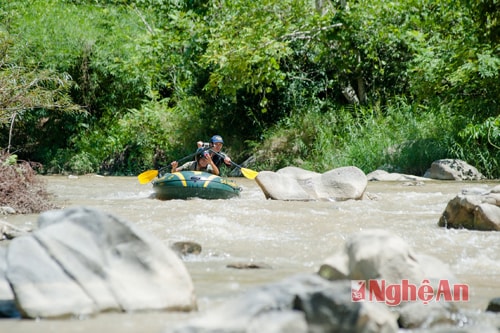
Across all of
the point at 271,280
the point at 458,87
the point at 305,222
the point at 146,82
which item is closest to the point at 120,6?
the point at 146,82

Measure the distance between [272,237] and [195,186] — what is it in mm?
3606

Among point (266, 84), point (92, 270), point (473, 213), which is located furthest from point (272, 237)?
point (266, 84)

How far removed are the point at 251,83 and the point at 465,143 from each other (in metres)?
4.92

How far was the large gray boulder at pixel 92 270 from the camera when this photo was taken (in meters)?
3.94

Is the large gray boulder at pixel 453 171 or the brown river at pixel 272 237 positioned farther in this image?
the large gray boulder at pixel 453 171

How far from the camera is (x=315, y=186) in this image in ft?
35.0

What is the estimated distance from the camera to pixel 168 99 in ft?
69.1

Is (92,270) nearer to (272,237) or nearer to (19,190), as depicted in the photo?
(272,237)

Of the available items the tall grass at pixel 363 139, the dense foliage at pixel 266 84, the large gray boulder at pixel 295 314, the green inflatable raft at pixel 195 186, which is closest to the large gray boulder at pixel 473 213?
the green inflatable raft at pixel 195 186

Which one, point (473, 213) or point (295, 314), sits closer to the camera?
point (295, 314)

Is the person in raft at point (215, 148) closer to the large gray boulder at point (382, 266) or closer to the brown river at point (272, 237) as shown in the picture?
the brown river at point (272, 237)

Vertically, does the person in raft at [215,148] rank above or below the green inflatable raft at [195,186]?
above

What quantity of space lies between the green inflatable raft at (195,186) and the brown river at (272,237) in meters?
0.26

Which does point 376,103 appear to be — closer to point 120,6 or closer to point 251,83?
point 251,83
